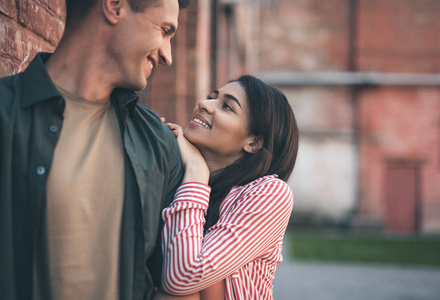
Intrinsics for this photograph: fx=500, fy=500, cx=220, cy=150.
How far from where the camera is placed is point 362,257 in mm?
12086

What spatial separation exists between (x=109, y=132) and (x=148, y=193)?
0.28 m

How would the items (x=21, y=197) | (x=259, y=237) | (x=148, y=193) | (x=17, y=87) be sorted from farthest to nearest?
(x=259, y=237)
(x=148, y=193)
(x=17, y=87)
(x=21, y=197)

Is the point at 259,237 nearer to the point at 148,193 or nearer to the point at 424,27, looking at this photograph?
the point at 148,193

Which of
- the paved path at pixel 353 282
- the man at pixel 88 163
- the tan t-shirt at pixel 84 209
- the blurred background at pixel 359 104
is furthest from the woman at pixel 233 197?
the blurred background at pixel 359 104

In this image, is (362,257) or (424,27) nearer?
(362,257)

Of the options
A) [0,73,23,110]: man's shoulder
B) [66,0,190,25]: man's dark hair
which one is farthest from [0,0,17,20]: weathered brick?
[0,73,23,110]: man's shoulder

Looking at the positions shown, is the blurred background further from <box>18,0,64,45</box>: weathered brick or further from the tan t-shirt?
the tan t-shirt

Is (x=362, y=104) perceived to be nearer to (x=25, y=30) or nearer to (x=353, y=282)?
(x=353, y=282)

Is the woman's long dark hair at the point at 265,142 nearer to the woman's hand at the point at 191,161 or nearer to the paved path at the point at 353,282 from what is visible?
the woman's hand at the point at 191,161

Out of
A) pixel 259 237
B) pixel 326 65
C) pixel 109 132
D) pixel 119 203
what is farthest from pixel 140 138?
pixel 326 65

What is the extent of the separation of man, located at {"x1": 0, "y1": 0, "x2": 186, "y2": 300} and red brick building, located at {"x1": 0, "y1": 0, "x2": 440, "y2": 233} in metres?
15.6

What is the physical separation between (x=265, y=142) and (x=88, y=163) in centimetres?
98

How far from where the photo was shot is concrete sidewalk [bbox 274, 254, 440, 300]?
8031 mm

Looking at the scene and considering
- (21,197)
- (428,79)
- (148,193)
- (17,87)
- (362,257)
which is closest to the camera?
(21,197)
